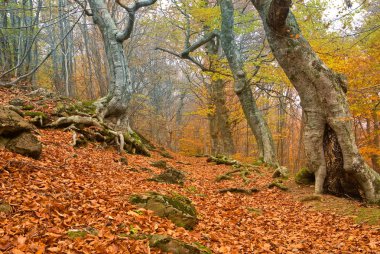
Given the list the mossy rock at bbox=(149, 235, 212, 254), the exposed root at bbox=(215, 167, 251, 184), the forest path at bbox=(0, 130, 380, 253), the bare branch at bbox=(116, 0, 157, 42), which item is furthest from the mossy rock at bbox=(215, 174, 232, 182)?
the bare branch at bbox=(116, 0, 157, 42)

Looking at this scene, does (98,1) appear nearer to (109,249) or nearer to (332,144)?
(332,144)

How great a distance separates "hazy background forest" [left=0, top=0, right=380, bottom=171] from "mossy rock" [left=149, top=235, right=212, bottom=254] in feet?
9.92

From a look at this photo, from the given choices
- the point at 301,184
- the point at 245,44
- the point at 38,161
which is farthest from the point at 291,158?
the point at 38,161

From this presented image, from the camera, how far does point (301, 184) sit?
765cm

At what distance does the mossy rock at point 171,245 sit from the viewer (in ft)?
10.1

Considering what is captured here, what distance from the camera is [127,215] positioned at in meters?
3.71

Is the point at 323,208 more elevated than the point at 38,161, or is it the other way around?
the point at 38,161

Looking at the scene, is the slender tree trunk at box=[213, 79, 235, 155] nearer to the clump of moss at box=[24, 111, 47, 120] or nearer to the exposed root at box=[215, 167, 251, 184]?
the exposed root at box=[215, 167, 251, 184]

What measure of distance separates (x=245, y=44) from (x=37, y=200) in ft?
56.4

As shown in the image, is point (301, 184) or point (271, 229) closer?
point (271, 229)

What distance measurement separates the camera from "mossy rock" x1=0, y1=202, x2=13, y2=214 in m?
3.09

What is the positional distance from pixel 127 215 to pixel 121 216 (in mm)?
102

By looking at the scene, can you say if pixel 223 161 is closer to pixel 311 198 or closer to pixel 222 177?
pixel 222 177

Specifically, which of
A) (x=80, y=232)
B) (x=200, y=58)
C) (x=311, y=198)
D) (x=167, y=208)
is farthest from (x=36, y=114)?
(x=200, y=58)
